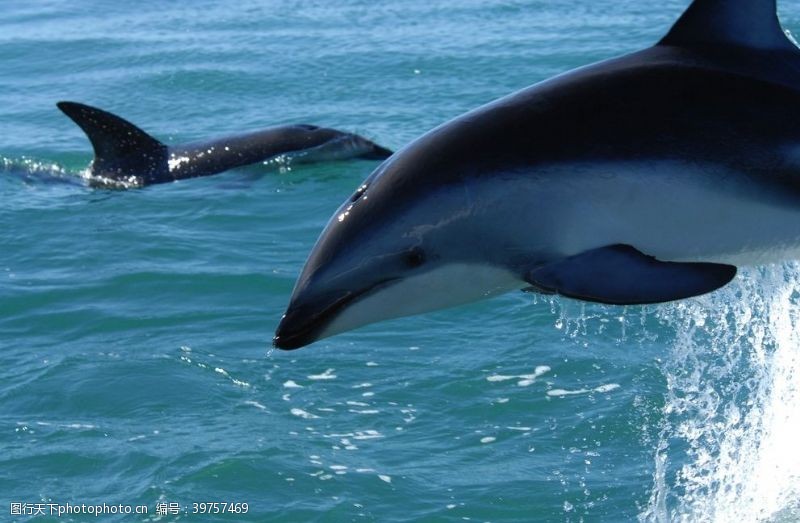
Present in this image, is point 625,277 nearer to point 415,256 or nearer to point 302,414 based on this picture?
point 415,256

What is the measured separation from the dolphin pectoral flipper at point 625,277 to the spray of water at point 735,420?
1924 mm

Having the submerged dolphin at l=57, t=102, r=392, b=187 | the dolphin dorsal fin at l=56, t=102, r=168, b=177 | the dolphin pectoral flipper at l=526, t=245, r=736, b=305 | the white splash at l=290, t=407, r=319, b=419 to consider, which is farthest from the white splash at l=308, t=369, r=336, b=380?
the dolphin dorsal fin at l=56, t=102, r=168, b=177

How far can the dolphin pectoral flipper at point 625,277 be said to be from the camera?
544cm

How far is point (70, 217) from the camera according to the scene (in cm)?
1444

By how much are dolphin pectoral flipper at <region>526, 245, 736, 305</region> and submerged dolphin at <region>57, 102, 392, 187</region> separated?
34.5 ft

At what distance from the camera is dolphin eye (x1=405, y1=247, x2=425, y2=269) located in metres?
5.71

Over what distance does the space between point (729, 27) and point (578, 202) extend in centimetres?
126

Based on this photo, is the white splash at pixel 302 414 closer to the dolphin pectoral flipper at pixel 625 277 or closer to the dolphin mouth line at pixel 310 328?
the dolphin mouth line at pixel 310 328

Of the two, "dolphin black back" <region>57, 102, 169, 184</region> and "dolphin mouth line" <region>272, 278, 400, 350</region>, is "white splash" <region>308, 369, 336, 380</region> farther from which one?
"dolphin black back" <region>57, 102, 169, 184</region>

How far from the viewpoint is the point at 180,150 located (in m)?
16.2

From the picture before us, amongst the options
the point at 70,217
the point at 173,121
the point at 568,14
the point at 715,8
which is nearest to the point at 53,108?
the point at 173,121

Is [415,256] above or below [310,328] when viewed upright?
above

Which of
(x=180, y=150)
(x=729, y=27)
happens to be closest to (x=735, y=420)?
(x=729, y=27)

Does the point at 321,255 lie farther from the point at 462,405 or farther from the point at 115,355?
the point at 115,355
